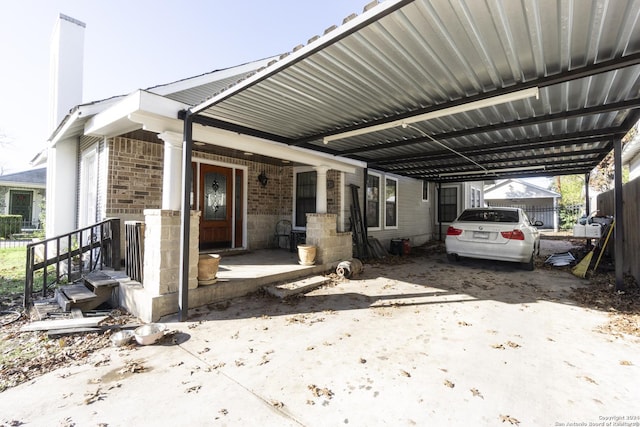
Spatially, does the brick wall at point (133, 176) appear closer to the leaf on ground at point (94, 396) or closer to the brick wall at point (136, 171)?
the brick wall at point (136, 171)

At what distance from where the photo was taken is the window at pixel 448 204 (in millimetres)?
13367

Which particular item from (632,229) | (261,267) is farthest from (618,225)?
(261,267)

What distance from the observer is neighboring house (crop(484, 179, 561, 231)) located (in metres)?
21.6

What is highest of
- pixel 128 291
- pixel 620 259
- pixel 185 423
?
pixel 620 259

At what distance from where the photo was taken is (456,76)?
3.15 metres

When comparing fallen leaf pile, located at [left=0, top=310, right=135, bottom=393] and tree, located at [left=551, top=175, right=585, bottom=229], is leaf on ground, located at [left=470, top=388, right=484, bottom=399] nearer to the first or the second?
fallen leaf pile, located at [left=0, top=310, right=135, bottom=393]

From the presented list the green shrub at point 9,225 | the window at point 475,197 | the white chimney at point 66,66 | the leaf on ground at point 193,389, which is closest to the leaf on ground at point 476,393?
the leaf on ground at point 193,389

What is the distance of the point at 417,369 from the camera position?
8.41ft

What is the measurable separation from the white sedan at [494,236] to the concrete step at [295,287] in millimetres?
3729

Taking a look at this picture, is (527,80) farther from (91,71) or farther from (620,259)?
(91,71)

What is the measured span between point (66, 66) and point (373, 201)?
894 cm

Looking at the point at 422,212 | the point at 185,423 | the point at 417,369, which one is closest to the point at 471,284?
the point at 417,369

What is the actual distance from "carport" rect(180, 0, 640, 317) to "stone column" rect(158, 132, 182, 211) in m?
0.35

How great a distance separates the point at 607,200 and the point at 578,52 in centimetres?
783
